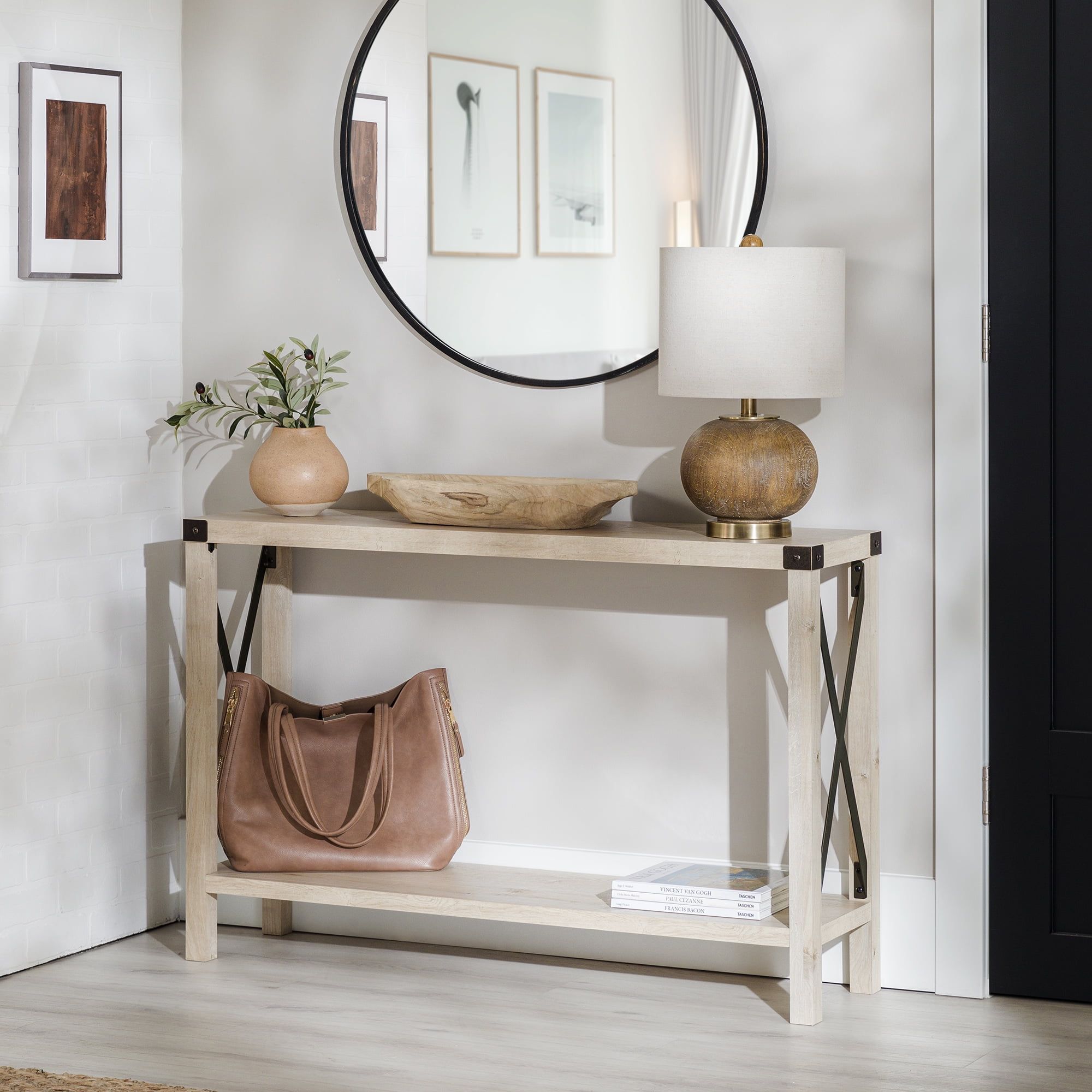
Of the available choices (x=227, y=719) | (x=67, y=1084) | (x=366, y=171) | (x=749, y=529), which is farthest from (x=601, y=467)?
(x=67, y=1084)

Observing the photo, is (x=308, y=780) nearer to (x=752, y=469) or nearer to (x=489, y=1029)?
(x=489, y=1029)

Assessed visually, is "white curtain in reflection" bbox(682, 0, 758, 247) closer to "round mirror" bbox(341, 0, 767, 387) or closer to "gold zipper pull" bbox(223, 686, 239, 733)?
"round mirror" bbox(341, 0, 767, 387)

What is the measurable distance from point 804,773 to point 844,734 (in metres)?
0.24

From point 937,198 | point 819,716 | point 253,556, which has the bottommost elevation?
point 819,716

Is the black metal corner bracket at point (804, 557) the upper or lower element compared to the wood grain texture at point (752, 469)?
lower

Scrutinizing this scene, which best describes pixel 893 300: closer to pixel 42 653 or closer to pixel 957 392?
pixel 957 392

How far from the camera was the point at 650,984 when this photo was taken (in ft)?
10.4

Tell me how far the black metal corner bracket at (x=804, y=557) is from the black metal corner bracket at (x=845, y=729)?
0.71 feet

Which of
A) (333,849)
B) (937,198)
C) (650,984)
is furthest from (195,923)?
(937,198)

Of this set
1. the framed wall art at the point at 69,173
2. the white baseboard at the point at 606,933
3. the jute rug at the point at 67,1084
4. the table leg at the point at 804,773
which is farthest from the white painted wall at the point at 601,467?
the jute rug at the point at 67,1084

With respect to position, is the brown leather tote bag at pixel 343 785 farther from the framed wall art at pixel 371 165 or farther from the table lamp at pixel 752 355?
the framed wall art at pixel 371 165

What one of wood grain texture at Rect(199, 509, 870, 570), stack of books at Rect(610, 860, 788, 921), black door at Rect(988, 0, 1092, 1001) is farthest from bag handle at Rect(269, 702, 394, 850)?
black door at Rect(988, 0, 1092, 1001)

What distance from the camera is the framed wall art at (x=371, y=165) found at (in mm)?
3399

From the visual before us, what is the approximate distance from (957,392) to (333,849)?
1543 mm
